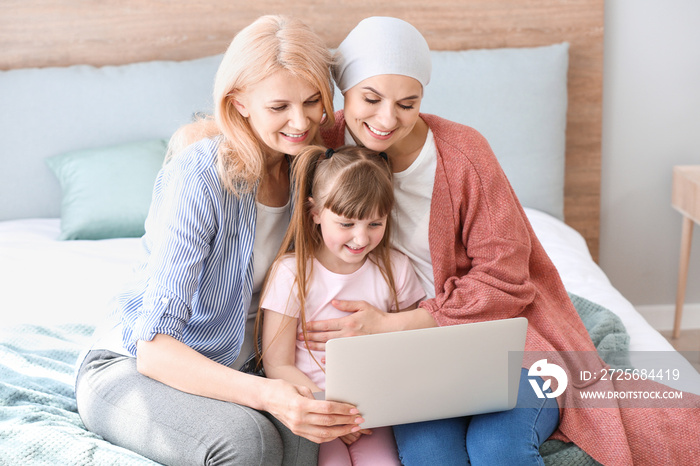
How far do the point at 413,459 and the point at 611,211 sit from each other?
1.82 m

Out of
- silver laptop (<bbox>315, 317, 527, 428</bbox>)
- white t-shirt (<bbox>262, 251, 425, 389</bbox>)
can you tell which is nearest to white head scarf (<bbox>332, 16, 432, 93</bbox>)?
white t-shirt (<bbox>262, 251, 425, 389</bbox>)

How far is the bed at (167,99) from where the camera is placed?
7.22ft

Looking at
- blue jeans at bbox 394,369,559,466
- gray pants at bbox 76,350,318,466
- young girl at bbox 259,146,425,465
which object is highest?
young girl at bbox 259,146,425,465

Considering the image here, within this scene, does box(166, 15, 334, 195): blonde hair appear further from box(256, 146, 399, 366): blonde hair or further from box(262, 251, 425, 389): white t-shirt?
box(262, 251, 425, 389): white t-shirt

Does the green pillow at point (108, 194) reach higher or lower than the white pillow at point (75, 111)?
lower

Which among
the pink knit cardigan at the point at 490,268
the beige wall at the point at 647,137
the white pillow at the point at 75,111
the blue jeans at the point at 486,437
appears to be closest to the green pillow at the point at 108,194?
the white pillow at the point at 75,111

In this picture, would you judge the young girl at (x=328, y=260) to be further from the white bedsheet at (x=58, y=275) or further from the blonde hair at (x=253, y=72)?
the white bedsheet at (x=58, y=275)

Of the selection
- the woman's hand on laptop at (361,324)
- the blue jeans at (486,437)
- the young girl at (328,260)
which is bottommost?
the blue jeans at (486,437)

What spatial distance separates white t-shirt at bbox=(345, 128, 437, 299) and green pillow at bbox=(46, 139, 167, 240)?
0.98 meters

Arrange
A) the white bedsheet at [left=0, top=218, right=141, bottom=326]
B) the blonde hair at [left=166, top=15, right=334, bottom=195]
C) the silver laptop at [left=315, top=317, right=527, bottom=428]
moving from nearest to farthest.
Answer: the silver laptop at [left=315, top=317, right=527, bottom=428] → the blonde hair at [left=166, top=15, right=334, bottom=195] → the white bedsheet at [left=0, top=218, right=141, bottom=326]

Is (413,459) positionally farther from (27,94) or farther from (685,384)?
(27,94)

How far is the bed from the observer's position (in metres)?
2.20

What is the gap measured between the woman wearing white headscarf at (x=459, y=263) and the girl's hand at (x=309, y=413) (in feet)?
0.53

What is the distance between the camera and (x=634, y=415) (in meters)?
1.23
